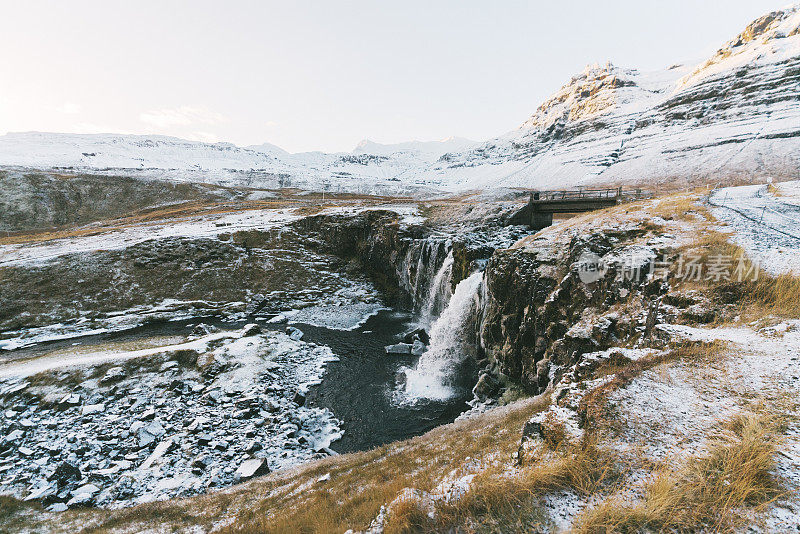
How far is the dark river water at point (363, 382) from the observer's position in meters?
17.2

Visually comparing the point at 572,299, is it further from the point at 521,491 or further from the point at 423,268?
the point at 423,268

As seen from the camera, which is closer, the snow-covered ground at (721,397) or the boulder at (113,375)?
the snow-covered ground at (721,397)

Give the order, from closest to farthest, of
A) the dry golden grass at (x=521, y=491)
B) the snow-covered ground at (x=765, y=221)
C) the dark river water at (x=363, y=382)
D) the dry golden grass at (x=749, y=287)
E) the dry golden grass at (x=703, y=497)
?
the dry golden grass at (x=703, y=497)
the dry golden grass at (x=521, y=491)
the dry golden grass at (x=749, y=287)
the snow-covered ground at (x=765, y=221)
the dark river water at (x=363, y=382)

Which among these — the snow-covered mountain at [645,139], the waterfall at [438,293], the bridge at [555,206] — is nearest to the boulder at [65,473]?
the waterfall at [438,293]

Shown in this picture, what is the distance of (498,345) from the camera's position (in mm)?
20953

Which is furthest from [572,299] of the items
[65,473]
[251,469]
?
[65,473]

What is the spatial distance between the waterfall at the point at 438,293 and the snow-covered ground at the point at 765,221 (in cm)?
1901

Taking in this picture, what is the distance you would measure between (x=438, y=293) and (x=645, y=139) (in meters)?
131

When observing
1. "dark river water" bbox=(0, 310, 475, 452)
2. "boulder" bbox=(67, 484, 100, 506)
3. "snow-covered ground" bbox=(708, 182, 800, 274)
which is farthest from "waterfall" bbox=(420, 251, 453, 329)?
"boulder" bbox=(67, 484, 100, 506)

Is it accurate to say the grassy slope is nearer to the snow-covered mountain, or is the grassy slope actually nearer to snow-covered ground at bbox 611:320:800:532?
snow-covered ground at bbox 611:320:800:532

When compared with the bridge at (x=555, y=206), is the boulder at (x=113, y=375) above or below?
below

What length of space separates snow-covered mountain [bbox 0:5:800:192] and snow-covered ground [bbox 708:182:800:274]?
245 feet

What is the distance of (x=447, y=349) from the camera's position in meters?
24.4

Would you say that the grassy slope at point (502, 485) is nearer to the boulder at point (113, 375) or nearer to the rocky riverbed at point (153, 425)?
the rocky riverbed at point (153, 425)
